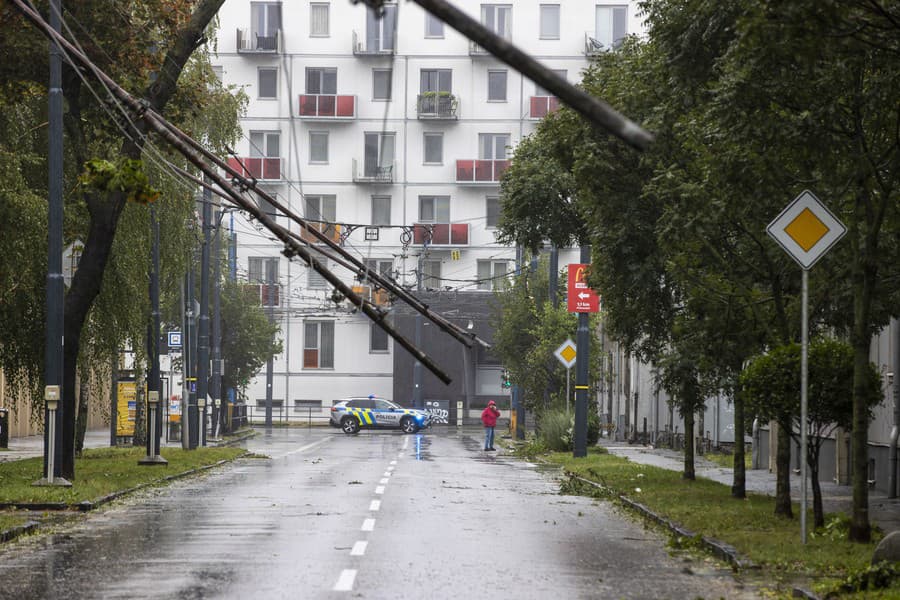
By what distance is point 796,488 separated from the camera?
80.0ft

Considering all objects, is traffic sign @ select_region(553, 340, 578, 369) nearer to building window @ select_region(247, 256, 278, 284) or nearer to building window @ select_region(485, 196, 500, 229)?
building window @ select_region(485, 196, 500, 229)

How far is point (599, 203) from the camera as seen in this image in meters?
22.8

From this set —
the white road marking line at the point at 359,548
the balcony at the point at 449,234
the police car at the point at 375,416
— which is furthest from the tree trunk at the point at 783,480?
the balcony at the point at 449,234

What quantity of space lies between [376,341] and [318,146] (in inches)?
425

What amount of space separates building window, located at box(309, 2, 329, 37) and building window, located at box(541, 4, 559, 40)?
10.7 metres

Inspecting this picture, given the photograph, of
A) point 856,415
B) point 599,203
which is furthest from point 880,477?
point 856,415

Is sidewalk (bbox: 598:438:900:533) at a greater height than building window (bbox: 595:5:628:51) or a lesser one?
lesser

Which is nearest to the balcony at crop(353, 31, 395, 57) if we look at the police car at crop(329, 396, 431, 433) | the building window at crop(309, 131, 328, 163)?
the building window at crop(309, 131, 328, 163)

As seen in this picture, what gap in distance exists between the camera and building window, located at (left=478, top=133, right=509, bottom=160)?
240ft

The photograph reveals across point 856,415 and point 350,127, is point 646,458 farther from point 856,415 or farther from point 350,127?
point 350,127

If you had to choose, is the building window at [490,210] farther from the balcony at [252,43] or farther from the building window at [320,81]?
the balcony at [252,43]

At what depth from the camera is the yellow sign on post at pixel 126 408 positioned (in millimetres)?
47875

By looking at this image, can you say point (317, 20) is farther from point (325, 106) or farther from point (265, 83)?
point (325, 106)

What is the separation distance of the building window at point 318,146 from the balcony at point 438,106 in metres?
4.93
